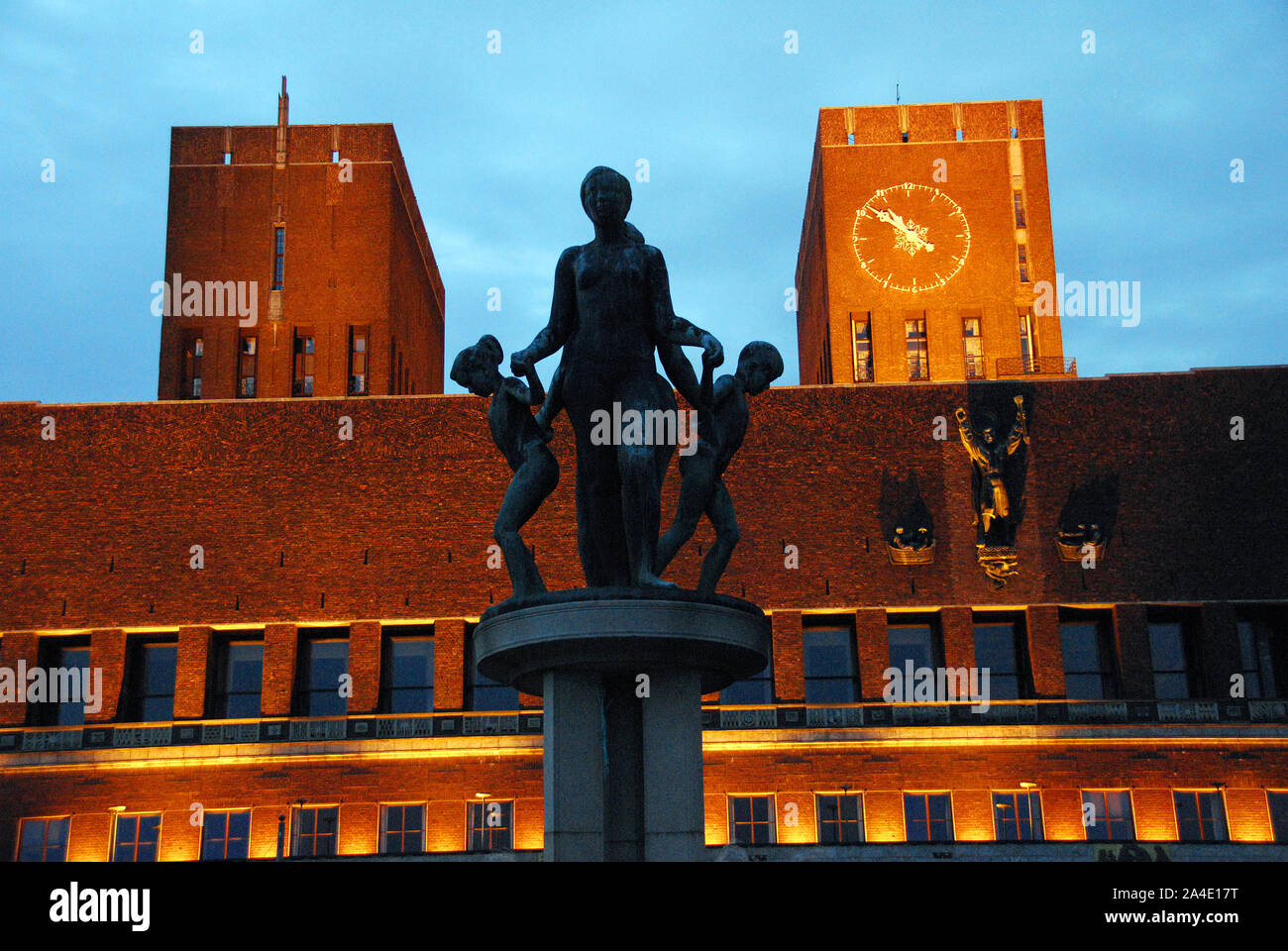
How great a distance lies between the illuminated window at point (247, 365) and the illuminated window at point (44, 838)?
67.3ft

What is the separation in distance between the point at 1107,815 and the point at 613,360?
111 ft

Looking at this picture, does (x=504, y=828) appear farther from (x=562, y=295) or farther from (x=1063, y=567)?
(x=562, y=295)

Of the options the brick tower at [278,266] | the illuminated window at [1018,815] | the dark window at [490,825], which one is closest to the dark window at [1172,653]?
the illuminated window at [1018,815]

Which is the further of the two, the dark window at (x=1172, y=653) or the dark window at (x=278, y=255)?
the dark window at (x=278, y=255)

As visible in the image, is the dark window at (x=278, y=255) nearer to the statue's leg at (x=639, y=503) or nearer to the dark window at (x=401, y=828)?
the dark window at (x=401, y=828)

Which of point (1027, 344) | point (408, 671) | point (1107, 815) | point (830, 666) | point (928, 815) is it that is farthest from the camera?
point (1027, 344)

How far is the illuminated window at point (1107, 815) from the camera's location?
4347 centimetres

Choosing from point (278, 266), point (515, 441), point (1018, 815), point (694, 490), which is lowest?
point (1018, 815)

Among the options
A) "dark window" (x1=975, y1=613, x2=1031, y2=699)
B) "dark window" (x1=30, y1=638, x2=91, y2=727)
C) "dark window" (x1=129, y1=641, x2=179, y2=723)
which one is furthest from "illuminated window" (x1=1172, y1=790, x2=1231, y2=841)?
"dark window" (x1=30, y1=638, x2=91, y2=727)

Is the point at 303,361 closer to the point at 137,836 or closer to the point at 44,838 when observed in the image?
the point at 137,836

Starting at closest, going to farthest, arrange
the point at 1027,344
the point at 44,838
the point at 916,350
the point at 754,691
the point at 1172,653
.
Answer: the point at 44,838
the point at 754,691
the point at 1172,653
the point at 916,350
the point at 1027,344

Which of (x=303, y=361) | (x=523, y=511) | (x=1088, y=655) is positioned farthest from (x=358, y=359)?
(x=523, y=511)

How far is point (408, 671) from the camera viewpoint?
46.3 meters

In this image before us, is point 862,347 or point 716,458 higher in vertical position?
point 862,347
